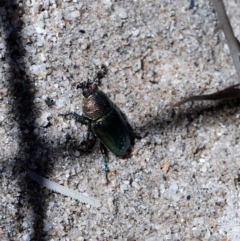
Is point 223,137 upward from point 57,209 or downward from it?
downward

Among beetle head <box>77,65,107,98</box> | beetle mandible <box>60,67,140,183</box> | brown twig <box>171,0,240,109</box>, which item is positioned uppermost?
beetle head <box>77,65,107,98</box>

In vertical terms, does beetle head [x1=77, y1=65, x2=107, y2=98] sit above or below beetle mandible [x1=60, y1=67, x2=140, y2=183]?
above

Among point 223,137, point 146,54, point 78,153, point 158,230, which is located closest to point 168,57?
point 146,54

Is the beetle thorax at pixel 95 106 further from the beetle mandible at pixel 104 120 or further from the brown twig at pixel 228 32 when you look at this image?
the brown twig at pixel 228 32

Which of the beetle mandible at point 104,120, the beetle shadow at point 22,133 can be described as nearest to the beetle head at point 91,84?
the beetle mandible at point 104,120

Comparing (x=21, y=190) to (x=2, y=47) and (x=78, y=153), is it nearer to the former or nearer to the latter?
(x=78, y=153)

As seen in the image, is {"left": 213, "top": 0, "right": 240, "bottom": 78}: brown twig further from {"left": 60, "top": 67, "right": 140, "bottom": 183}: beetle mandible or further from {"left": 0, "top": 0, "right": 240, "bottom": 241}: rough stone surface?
{"left": 60, "top": 67, "right": 140, "bottom": 183}: beetle mandible

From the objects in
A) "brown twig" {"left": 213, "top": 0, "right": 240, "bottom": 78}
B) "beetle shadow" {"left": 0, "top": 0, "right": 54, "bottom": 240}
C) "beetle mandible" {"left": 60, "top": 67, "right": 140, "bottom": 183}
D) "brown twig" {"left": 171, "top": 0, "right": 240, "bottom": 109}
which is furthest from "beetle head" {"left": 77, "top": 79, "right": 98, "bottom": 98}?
"brown twig" {"left": 213, "top": 0, "right": 240, "bottom": 78}

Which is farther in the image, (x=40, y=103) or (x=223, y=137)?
(x=223, y=137)
